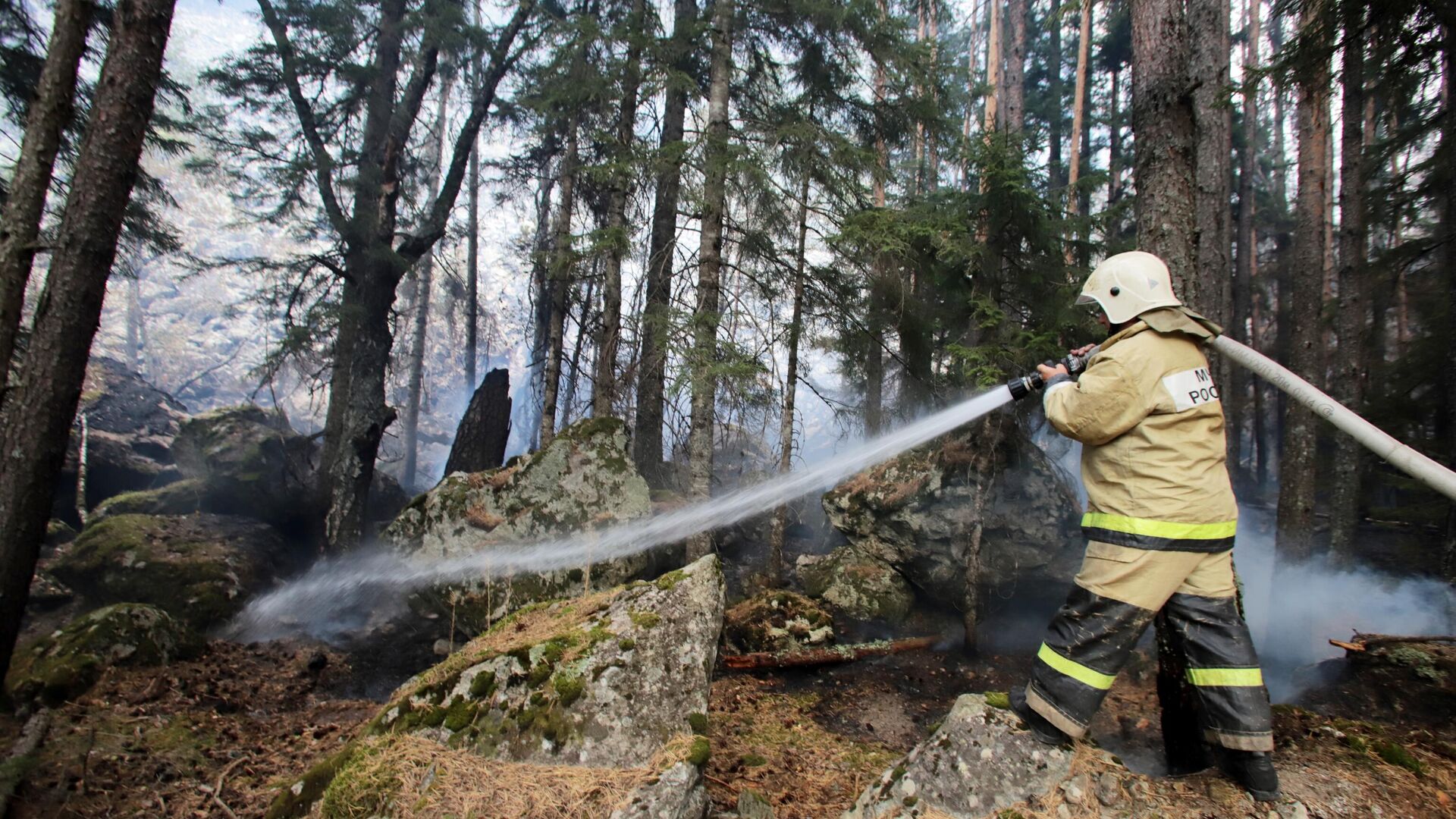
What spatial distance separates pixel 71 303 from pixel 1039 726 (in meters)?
7.41

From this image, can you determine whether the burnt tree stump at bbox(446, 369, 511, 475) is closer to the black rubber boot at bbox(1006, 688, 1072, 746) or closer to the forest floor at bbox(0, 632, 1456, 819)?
the forest floor at bbox(0, 632, 1456, 819)

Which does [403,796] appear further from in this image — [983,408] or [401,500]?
[401,500]

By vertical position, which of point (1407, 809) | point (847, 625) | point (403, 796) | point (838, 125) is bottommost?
point (847, 625)

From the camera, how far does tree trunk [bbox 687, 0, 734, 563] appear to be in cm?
767

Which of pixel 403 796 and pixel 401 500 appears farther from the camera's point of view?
pixel 401 500

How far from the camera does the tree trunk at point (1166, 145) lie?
5.05 m

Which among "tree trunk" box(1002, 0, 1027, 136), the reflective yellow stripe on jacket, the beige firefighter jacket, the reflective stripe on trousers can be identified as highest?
"tree trunk" box(1002, 0, 1027, 136)

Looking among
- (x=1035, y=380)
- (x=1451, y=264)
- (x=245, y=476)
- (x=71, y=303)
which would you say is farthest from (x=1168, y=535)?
(x=245, y=476)

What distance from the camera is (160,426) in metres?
17.8

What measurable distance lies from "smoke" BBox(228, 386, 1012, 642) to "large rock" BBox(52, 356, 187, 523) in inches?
274

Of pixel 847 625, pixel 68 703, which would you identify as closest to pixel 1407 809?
pixel 847 625

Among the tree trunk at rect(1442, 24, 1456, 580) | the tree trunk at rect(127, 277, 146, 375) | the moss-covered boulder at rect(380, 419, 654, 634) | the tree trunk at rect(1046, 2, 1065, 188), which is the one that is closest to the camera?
the tree trunk at rect(1442, 24, 1456, 580)

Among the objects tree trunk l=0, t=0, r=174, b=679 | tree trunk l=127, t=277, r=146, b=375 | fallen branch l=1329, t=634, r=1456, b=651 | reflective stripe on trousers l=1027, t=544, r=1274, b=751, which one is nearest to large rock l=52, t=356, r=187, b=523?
tree trunk l=0, t=0, r=174, b=679

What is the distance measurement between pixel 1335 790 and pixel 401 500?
1750 centimetres
